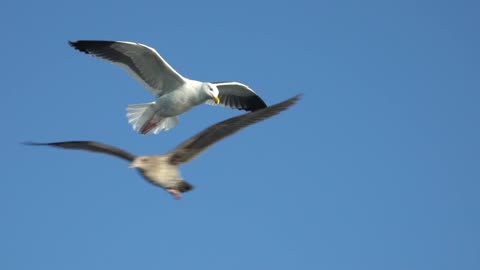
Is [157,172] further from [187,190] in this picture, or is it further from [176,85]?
[176,85]

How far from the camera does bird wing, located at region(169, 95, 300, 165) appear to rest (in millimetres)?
5371

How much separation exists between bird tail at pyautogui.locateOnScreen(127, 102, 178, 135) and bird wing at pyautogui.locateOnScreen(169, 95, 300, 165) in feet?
22.0

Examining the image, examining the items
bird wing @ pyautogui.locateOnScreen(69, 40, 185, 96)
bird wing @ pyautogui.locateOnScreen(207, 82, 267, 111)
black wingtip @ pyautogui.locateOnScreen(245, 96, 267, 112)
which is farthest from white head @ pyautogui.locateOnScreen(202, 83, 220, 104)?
black wingtip @ pyautogui.locateOnScreen(245, 96, 267, 112)

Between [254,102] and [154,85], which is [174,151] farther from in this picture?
[254,102]

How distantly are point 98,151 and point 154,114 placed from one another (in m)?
6.83

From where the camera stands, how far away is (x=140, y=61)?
12195 millimetres

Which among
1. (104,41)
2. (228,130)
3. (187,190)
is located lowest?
(187,190)

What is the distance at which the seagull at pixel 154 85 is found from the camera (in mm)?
11859

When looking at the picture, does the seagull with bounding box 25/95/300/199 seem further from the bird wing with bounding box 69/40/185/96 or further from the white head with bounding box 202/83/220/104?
the bird wing with bounding box 69/40/185/96

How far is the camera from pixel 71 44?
1202cm

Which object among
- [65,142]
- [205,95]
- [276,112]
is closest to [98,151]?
[65,142]

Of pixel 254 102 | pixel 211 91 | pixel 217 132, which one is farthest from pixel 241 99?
pixel 217 132

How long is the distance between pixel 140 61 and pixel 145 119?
34.8 inches

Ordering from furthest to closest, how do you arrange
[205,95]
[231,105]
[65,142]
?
1. [231,105]
2. [205,95]
3. [65,142]
